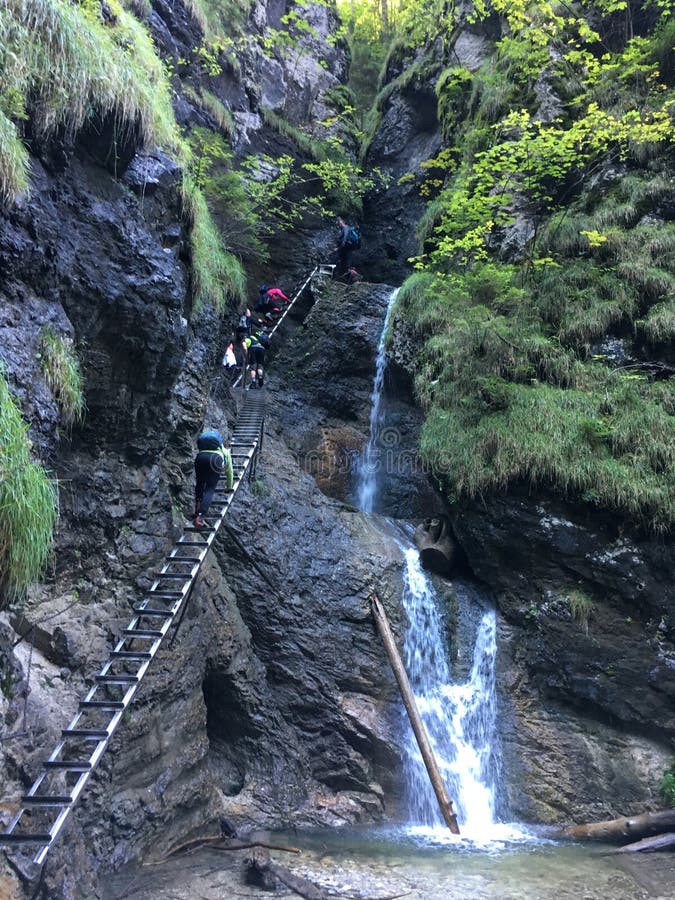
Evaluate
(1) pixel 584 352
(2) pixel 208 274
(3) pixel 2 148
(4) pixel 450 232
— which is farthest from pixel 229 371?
(3) pixel 2 148

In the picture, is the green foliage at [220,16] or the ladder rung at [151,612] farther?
the green foliage at [220,16]

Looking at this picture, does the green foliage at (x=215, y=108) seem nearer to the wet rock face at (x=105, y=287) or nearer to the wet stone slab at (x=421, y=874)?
the wet rock face at (x=105, y=287)

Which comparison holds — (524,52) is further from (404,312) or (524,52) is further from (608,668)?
(608,668)

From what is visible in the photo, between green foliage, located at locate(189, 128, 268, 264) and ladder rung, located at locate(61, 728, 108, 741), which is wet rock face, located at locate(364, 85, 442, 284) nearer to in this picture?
green foliage, located at locate(189, 128, 268, 264)

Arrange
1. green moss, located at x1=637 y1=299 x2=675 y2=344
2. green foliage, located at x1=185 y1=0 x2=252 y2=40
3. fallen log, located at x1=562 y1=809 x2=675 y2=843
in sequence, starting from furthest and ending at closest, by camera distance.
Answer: green foliage, located at x1=185 y1=0 x2=252 y2=40
green moss, located at x1=637 y1=299 x2=675 y2=344
fallen log, located at x1=562 y1=809 x2=675 y2=843

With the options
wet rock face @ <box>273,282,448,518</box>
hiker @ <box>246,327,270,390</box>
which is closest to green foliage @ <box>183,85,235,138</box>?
wet rock face @ <box>273,282,448,518</box>

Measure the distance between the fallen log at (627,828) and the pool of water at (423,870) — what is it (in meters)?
0.32

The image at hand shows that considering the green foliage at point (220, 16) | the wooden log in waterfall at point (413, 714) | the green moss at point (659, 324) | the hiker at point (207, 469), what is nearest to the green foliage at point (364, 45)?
the green foliage at point (220, 16)

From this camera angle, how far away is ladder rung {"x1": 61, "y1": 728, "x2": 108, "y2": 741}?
16.2 feet

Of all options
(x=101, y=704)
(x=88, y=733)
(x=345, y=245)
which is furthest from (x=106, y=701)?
(x=345, y=245)

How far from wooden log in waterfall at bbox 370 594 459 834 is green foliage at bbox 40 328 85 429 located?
18.6 ft

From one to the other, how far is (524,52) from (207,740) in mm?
15681

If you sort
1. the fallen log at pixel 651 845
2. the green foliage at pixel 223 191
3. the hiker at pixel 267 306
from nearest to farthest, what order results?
1. the fallen log at pixel 651 845
2. the green foliage at pixel 223 191
3. the hiker at pixel 267 306

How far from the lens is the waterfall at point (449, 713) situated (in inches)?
332
